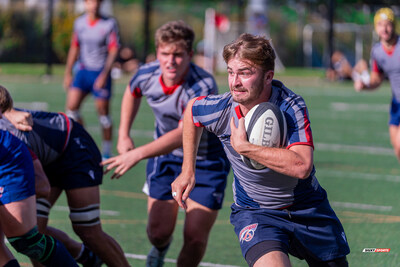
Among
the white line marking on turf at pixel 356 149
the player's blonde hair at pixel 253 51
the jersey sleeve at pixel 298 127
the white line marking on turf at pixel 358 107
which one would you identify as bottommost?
→ the white line marking on turf at pixel 358 107

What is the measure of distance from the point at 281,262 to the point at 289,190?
0.50 meters

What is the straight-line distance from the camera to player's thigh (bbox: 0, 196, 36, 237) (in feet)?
15.8

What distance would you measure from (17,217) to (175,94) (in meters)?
1.95

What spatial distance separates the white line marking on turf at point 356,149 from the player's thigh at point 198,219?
7.57 meters

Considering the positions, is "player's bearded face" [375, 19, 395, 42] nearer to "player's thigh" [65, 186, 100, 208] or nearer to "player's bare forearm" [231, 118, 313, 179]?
"player's thigh" [65, 186, 100, 208]

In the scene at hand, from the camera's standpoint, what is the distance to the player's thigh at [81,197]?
5.71 m

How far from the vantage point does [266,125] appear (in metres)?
4.32

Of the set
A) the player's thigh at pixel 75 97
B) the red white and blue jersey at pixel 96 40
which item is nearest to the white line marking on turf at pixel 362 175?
the player's thigh at pixel 75 97

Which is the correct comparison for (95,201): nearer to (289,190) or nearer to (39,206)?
(39,206)

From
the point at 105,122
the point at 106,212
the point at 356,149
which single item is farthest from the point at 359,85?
the point at 105,122

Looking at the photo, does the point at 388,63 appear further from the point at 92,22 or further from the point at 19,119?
the point at 19,119

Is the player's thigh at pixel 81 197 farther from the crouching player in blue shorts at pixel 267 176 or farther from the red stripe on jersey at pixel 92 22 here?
the red stripe on jersey at pixel 92 22

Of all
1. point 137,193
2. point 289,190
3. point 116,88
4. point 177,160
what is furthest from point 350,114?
point 289,190

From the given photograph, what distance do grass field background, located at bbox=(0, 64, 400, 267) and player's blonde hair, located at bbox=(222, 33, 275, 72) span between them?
8.08 ft
